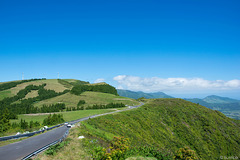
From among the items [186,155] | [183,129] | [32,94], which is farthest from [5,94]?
[186,155]

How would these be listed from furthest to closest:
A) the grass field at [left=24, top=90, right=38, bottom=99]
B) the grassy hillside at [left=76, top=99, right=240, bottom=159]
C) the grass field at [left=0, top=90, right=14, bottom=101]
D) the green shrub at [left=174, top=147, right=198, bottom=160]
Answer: the grass field at [left=24, top=90, right=38, bottom=99]
the grass field at [left=0, top=90, right=14, bottom=101]
the grassy hillside at [left=76, top=99, right=240, bottom=159]
the green shrub at [left=174, top=147, right=198, bottom=160]

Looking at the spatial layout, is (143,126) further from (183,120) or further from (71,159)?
(71,159)

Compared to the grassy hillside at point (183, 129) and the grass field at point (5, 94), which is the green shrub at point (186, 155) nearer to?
the grassy hillside at point (183, 129)

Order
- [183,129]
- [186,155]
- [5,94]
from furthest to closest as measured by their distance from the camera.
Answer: [5,94] → [183,129] → [186,155]

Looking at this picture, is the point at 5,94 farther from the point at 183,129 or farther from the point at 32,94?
the point at 183,129

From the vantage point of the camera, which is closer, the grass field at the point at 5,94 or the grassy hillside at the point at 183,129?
the grassy hillside at the point at 183,129

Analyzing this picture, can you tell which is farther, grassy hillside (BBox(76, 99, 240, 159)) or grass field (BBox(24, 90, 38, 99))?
grass field (BBox(24, 90, 38, 99))

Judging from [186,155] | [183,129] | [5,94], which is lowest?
[183,129]

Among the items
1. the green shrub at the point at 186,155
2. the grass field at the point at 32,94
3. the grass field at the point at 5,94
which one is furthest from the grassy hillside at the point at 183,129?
the grass field at the point at 5,94

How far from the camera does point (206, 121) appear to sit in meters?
72.0

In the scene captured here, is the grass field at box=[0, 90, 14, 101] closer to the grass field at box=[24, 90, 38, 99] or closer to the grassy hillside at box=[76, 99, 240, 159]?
the grass field at box=[24, 90, 38, 99]

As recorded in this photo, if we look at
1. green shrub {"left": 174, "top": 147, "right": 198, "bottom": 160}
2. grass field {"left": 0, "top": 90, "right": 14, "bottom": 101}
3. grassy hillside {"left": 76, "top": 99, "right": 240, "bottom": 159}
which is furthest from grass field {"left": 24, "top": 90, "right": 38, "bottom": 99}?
green shrub {"left": 174, "top": 147, "right": 198, "bottom": 160}

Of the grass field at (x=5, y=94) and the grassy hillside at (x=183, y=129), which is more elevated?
the grass field at (x=5, y=94)

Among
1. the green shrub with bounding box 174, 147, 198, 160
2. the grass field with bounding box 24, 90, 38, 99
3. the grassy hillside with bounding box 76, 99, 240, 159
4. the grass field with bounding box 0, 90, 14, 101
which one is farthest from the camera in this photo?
the grass field with bounding box 24, 90, 38, 99
